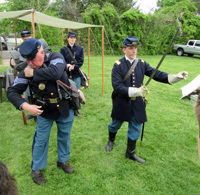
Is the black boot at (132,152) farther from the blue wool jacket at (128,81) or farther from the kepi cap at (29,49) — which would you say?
the kepi cap at (29,49)

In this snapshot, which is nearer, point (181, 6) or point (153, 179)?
point (153, 179)

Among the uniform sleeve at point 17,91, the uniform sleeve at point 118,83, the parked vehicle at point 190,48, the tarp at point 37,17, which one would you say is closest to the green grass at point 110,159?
the uniform sleeve at point 118,83

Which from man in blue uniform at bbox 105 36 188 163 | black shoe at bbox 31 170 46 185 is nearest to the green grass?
black shoe at bbox 31 170 46 185

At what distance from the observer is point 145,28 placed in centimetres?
1911

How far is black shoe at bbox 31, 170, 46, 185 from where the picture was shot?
97.3 inches

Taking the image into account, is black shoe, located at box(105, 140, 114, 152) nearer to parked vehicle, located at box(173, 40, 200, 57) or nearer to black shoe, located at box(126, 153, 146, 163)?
black shoe, located at box(126, 153, 146, 163)

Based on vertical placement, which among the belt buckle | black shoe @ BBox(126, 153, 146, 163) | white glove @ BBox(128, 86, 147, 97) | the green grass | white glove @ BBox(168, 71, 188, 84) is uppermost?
white glove @ BBox(168, 71, 188, 84)

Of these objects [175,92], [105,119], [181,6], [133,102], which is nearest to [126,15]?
[181,6]

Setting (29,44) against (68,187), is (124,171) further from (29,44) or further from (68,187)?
(29,44)

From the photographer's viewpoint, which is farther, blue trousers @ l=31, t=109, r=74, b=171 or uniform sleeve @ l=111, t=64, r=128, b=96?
uniform sleeve @ l=111, t=64, r=128, b=96

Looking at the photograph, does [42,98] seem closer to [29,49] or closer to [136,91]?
[29,49]

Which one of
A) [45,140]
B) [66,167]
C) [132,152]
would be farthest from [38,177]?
[132,152]

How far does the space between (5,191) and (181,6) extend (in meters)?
25.2

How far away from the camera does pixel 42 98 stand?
7.19ft
